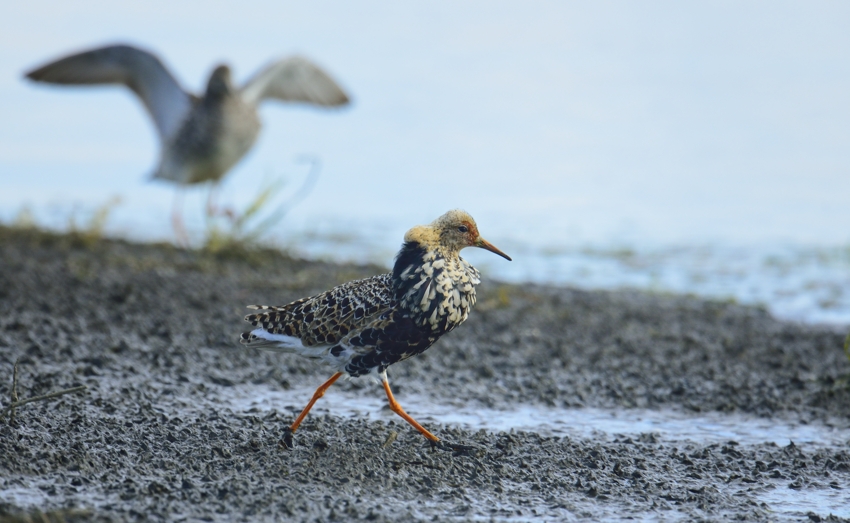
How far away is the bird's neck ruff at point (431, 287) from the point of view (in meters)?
4.52

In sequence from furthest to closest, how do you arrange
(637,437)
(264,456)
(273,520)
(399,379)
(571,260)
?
1. (571,260)
2. (399,379)
3. (637,437)
4. (264,456)
5. (273,520)

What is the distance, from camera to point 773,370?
645cm

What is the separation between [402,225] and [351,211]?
4.56 ft

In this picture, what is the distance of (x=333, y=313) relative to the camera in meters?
4.72

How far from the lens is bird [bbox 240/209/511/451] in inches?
178

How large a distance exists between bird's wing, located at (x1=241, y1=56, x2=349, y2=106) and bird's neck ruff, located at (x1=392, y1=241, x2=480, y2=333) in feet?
25.3

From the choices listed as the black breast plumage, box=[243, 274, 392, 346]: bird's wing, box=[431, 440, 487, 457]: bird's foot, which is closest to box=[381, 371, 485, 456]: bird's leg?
box=[431, 440, 487, 457]: bird's foot

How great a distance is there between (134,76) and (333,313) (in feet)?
25.8

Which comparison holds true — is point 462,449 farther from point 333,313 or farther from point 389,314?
A: point 333,313

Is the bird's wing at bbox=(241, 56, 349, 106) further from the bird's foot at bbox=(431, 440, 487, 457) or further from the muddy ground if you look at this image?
the bird's foot at bbox=(431, 440, 487, 457)

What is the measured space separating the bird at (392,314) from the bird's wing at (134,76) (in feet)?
24.0

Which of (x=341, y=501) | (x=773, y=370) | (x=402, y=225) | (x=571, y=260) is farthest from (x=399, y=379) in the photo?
(x=402, y=225)

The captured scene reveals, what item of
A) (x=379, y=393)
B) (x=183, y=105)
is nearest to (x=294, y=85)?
(x=183, y=105)

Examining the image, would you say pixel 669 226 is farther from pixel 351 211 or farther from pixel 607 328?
pixel 607 328
